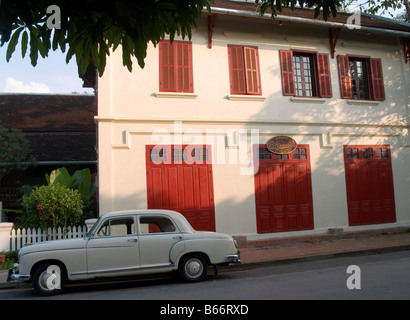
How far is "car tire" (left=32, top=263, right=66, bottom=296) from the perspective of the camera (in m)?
6.68

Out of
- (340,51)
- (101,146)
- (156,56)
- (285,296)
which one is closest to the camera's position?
(285,296)

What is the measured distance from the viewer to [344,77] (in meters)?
13.5

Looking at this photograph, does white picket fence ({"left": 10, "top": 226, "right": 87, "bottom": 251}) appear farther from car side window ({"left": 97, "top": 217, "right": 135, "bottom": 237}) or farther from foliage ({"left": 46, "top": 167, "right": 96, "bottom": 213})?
car side window ({"left": 97, "top": 217, "right": 135, "bottom": 237})

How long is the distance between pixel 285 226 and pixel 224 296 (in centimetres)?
677

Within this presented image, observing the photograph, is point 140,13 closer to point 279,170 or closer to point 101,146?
point 101,146

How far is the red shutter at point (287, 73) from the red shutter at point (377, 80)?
3.40m

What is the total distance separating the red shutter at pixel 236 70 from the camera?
12375 millimetres

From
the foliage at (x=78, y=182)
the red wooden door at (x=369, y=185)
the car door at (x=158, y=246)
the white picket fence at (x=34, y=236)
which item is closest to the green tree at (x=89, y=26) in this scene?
the car door at (x=158, y=246)

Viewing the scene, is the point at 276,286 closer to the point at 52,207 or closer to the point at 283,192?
the point at 283,192

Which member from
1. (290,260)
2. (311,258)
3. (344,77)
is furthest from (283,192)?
(344,77)

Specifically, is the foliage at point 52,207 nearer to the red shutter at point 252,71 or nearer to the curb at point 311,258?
the curb at point 311,258

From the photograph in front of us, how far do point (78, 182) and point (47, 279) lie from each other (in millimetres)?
5435

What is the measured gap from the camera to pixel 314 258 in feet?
31.6

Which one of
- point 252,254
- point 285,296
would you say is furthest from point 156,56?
point 285,296
